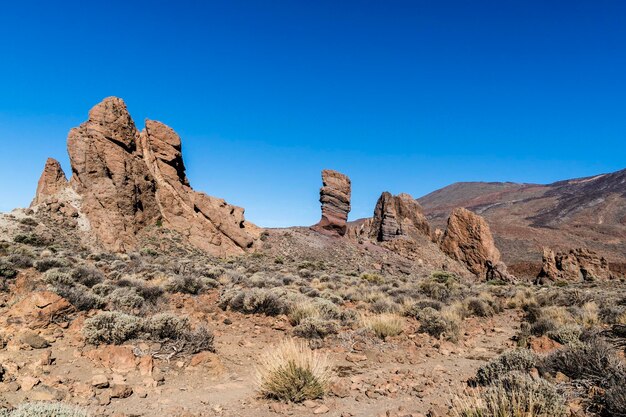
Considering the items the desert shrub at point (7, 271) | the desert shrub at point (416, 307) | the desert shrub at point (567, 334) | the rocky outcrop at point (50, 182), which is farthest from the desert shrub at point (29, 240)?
the desert shrub at point (567, 334)

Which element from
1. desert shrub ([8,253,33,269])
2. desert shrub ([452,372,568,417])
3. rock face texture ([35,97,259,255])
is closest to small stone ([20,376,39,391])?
desert shrub ([452,372,568,417])

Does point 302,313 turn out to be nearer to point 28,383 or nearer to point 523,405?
point 28,383

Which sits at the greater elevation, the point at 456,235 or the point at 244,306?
the point at 456,235

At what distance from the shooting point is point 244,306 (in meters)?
10.7

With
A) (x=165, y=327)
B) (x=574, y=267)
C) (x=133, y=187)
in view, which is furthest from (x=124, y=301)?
(x=574, y=267)

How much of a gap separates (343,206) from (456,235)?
15.4m

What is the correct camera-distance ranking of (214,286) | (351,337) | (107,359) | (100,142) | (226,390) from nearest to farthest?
1. (226,390)
2. (107,359)
3. (351,337)
4. (214,286)
5. (100,142)

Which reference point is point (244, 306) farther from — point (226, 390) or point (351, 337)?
point (226, 390)

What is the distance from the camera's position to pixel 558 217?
398 feet

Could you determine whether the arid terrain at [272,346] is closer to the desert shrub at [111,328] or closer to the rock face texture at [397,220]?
the desert shrub at [111,328]

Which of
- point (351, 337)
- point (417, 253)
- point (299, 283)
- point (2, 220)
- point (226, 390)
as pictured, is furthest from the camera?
point (417, 253)

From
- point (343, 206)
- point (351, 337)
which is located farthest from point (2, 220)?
point (343, 206)

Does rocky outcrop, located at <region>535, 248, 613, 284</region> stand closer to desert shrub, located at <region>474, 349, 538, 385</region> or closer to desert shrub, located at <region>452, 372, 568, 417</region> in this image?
desert shrub, located at <region>474, 349, 538, 385</region>

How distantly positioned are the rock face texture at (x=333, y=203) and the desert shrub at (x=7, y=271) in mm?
37994
